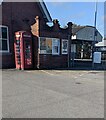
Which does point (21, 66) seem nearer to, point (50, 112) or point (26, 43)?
point (26, 43)

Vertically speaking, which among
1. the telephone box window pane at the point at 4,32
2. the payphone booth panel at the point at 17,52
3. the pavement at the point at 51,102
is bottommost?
the pavement at the point at 51,102

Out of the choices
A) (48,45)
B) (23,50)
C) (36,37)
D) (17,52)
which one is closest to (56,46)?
(48,45)

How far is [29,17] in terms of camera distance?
20172 millimetres

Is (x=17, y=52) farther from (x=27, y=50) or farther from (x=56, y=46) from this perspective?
(x=56, y=46)

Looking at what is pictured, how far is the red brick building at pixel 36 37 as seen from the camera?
17.6 metres

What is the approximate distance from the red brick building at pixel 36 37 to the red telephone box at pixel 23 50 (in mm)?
635

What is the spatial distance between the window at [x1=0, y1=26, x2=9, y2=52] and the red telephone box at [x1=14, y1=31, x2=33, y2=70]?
109 centimetres

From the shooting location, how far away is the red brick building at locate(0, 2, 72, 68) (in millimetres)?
17609

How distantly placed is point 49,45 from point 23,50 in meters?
2.45

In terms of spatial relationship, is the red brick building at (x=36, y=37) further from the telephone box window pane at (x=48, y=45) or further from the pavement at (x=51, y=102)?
the pavement at (x=51, y=102)

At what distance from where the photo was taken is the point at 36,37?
17.5 m

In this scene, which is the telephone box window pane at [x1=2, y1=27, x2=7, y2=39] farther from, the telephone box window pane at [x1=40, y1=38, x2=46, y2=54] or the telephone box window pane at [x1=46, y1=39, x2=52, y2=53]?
the telephone box window pane at [x1=46, y1=39, x2=52, y2=53]

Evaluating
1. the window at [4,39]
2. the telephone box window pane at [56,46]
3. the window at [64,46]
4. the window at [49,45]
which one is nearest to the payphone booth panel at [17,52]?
the window at [4,39]

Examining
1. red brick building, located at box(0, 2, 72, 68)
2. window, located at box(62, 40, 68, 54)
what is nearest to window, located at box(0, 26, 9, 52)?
red brick building, located at box(0, 2, 72, 68)
